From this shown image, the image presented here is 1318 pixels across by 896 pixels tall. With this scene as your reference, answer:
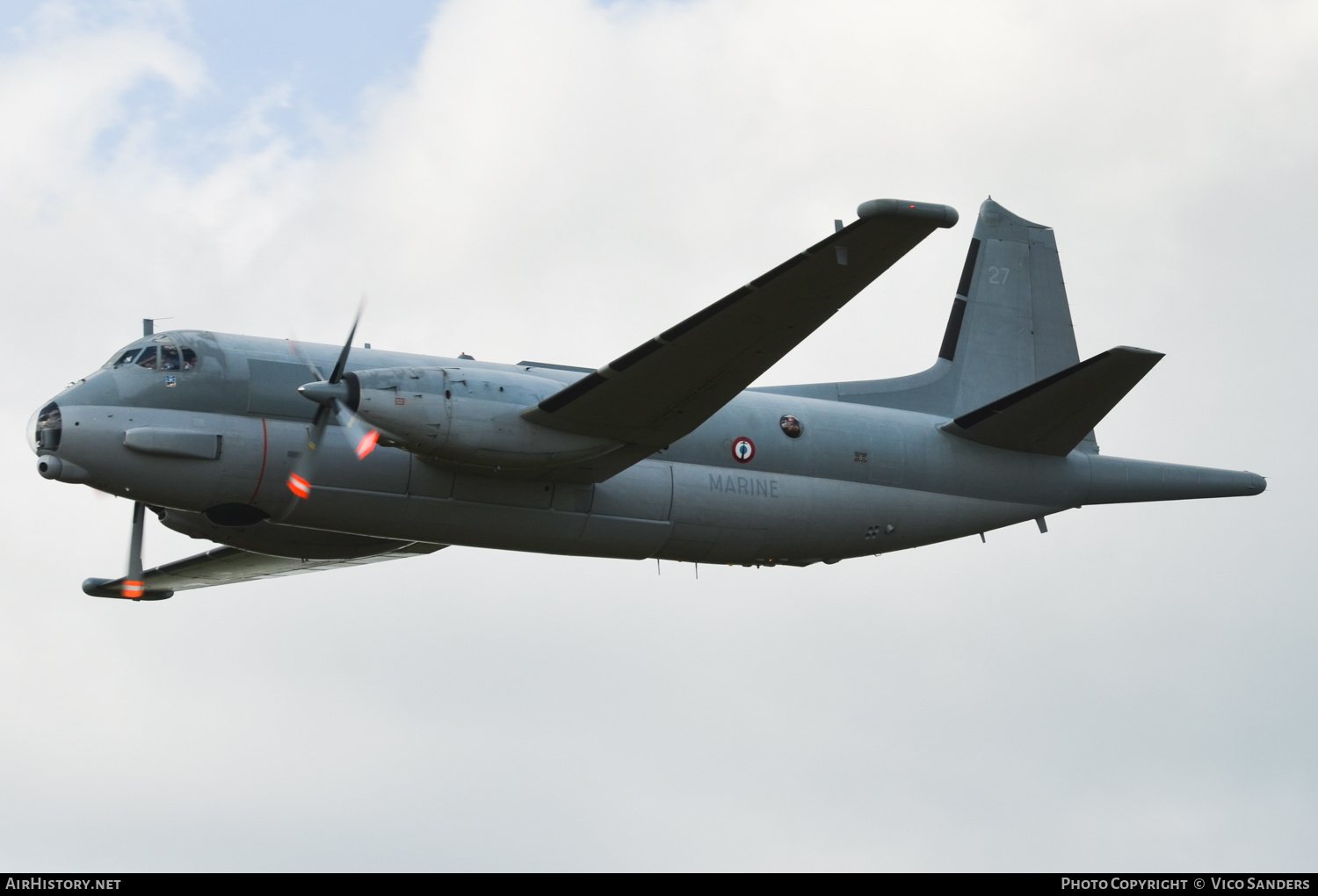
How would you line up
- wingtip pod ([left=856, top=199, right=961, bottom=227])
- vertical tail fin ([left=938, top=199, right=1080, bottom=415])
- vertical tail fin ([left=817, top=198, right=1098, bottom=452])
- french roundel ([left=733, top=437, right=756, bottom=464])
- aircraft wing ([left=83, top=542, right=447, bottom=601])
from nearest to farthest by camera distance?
wingtip pod ([left=856, top=199, right=961, bottom=227]) → french roundel ([left=733, top=437, right=756, bottom=464]) → aircraft wing ([left=83, top=542, right=447, bottom=601]) → vertical tail fin ([left=817, top=198, right=1098, bottom=452]) → vertical tail fin ([left=938, top=199, right=1080, bottom=415])

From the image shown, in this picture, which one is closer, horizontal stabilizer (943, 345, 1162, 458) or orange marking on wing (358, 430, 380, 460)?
orange marking on wing (358, 430, 380, 460)

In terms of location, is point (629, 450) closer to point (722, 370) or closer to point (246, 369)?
point (722, 370)

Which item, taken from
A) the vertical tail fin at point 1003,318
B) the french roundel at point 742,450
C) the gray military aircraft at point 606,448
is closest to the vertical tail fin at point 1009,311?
the vertical tail fin at point 1003,318

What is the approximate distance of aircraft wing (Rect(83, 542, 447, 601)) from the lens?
26.0m

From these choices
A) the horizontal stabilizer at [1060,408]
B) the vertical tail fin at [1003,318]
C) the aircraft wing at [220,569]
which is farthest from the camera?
the vertical tail fin at [1003,318]

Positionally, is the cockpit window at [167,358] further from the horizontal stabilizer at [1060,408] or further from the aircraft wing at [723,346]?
the horizontal stabilizer at [1060,408]

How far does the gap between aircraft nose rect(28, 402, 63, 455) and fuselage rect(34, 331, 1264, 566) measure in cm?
4

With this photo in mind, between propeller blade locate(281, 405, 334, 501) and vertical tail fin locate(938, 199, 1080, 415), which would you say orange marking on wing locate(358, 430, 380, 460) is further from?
vertical tail fin locate(938, 199, 1080, 415)

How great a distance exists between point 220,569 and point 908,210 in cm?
1527

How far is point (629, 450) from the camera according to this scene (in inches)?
874

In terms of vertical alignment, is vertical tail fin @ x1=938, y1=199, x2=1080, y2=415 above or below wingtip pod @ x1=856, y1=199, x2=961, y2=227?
above

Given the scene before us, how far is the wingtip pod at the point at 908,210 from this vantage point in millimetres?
18109

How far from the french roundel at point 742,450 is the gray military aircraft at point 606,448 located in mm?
22

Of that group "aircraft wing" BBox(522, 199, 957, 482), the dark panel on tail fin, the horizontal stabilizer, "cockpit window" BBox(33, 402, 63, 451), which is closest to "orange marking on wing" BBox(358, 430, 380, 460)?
"aircraft wing" BBox(522, 199, 957, 482)
